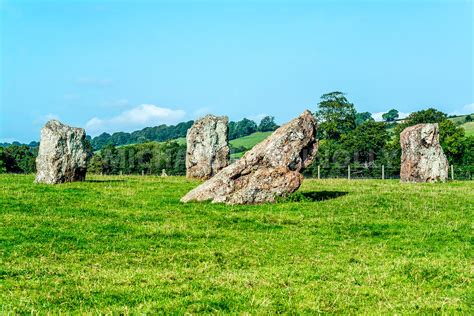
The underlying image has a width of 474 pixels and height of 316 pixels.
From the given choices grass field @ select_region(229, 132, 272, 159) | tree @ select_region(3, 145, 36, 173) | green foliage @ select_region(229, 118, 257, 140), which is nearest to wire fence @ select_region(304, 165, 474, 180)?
tree @ select_region(3, 145, 36, 173)

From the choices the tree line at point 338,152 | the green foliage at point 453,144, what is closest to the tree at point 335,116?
the tree line at point 338,152

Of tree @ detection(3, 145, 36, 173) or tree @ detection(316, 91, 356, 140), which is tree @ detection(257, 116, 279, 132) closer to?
tree @ detection(316, 91, 356, 140)

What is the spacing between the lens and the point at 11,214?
17.9 m

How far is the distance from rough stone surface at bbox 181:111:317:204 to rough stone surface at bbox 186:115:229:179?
13130mm

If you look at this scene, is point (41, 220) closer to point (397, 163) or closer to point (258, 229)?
point (258, 229)

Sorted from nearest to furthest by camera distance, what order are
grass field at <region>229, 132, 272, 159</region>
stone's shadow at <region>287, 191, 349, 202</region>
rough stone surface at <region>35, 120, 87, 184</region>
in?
stone's shadow at <region>287, 191, 349, 202</region> → rough stone surface at <region>35, 120, 87, 184</region> → grass field at <region>229, 132, 272, 159</region>

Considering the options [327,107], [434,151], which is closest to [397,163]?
[434,151]

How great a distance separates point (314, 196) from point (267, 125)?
451 ft

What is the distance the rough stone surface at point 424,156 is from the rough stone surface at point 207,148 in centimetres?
1291

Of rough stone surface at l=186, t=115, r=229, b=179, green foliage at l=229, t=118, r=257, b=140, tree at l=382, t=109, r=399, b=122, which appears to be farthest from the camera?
tree at l=382, t=109, r=399, b=122

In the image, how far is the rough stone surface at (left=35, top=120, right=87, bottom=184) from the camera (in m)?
28.9

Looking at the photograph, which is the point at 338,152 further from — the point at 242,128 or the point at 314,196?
the point at 242,128

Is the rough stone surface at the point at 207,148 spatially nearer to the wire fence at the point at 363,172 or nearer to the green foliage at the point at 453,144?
the wire fence at the point at 363,172

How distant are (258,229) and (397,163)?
55403 mm
